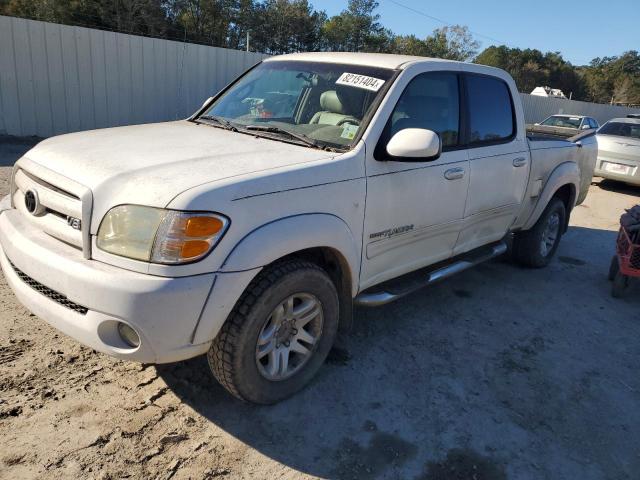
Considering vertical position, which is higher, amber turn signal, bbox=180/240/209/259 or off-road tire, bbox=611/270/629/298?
amber turn signal, bbox=180/240/209/259

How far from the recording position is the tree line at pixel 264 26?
25078 mm

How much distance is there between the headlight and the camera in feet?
7.36

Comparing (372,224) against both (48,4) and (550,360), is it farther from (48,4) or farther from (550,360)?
(48,4)

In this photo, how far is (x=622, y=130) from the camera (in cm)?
1145

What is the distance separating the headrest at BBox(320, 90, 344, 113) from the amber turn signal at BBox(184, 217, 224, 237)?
1422 millimetres

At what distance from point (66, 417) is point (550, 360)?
3.20 meters

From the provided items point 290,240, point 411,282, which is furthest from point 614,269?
point 290,240

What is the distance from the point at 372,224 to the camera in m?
3.13

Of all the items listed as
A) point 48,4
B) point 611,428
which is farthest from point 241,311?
point 48,4

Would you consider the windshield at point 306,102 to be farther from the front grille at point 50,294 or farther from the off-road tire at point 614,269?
the off-road tire at point 614,269

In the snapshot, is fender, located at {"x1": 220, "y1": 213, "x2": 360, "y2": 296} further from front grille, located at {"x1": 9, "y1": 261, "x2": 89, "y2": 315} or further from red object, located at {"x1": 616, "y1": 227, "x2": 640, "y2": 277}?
red object, located at {"x1": 616, "y1": 227, "x2": 640, "y2": 277}

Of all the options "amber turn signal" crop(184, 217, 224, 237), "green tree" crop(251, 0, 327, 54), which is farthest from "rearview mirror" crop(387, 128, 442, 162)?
"green tree" crop(251, 0, 327, 54)

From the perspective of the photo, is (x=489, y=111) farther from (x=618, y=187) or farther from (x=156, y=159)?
(x=618, y=187)

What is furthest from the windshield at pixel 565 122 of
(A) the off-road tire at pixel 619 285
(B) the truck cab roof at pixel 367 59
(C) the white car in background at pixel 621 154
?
(B) the truck cab roof at pixel 367 59
